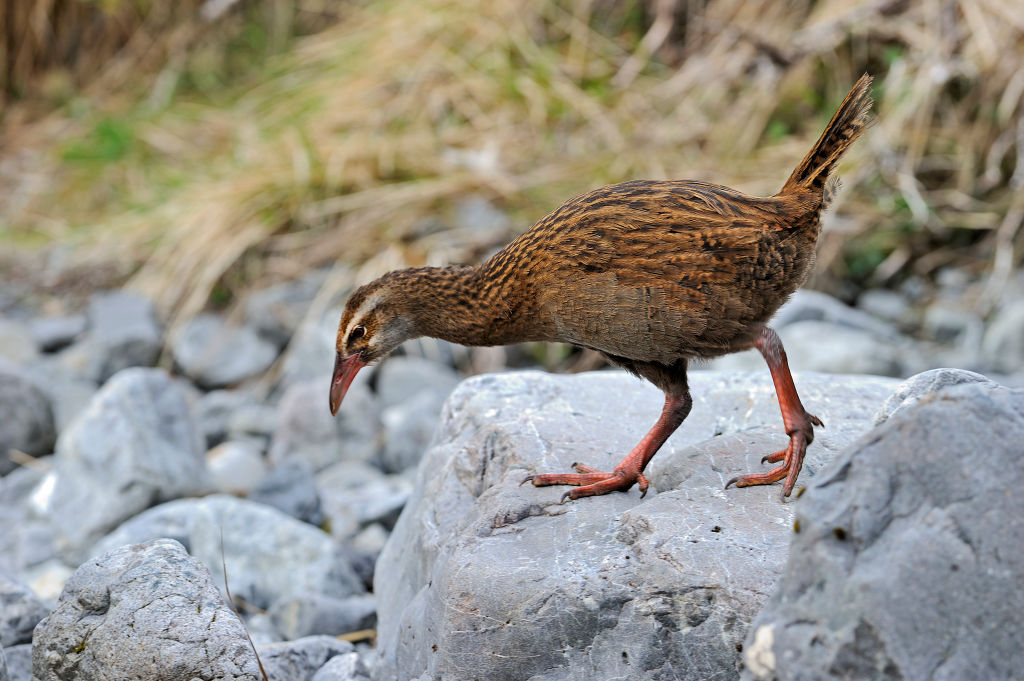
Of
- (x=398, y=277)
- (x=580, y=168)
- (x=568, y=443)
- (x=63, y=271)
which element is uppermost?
(x=398, y=277)

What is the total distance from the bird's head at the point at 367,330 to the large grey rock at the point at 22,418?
9.06ft

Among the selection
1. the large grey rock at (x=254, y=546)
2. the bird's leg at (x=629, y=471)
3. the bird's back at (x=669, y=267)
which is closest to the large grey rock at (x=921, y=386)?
the bird's back at (x=669, y=267)

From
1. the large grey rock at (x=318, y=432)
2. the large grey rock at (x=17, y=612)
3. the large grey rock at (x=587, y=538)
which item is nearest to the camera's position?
the large grey rock at (x=587, y=538)

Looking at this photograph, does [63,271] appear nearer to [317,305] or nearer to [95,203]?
[95,203]

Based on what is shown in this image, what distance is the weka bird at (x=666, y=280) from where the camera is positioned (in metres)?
3.21

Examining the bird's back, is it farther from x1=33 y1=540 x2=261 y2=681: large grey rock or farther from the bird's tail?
x1=33 y1=540 x2=261 y2=681: large grey rock

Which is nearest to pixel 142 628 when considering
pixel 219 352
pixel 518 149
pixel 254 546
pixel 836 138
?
pixel 254 546

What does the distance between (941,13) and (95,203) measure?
7192 millimetres

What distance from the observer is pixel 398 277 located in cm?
383

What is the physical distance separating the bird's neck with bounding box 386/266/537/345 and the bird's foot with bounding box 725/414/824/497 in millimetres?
870

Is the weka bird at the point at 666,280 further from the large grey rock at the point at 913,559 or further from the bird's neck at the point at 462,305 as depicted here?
the large grey rock at the point at 913,559

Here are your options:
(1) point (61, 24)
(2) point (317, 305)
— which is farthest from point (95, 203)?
(2) point (317, 305)

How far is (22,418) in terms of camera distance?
19.2 feet

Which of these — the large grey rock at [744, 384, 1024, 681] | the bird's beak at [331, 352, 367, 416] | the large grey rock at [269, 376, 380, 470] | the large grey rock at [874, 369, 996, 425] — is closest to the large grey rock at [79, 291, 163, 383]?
the large grey rock at [269, 376, 380, 470]
